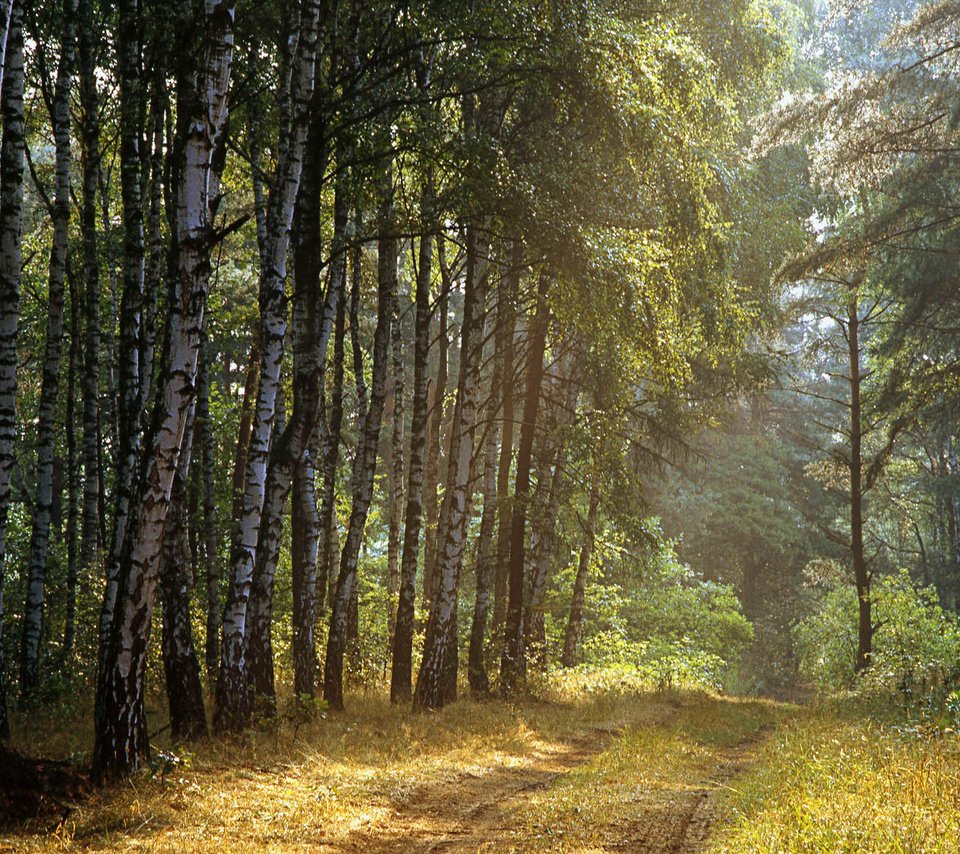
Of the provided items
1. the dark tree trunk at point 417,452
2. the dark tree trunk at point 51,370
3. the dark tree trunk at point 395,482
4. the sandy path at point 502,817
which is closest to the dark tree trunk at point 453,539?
the dark tree trunk at point 417,452

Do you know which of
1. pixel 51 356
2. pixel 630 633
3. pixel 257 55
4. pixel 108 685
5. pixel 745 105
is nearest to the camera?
pixel 108 685

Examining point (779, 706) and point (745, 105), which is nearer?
point (745, 105)

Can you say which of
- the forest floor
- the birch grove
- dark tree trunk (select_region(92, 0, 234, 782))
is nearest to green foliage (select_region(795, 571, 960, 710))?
the forest floor

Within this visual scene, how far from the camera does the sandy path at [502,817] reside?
22.0 feet

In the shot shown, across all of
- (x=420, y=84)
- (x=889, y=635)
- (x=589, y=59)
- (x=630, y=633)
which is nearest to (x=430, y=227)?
(x=420, y=84)

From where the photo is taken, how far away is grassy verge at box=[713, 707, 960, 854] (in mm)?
5656

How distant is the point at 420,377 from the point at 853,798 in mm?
9126

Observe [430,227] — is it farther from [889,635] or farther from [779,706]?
[889,635]

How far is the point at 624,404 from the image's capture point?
16.4m

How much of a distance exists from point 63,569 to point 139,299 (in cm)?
777

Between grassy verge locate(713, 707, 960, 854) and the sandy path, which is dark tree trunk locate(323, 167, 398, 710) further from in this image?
grassy verge locate(713, 707, 960, 854)

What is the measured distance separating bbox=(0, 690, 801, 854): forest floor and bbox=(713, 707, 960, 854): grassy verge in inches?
16.0

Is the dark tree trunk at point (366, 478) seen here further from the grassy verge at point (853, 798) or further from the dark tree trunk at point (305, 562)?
the grassy verge at point (853, 798)

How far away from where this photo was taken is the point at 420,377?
14.4 metres
